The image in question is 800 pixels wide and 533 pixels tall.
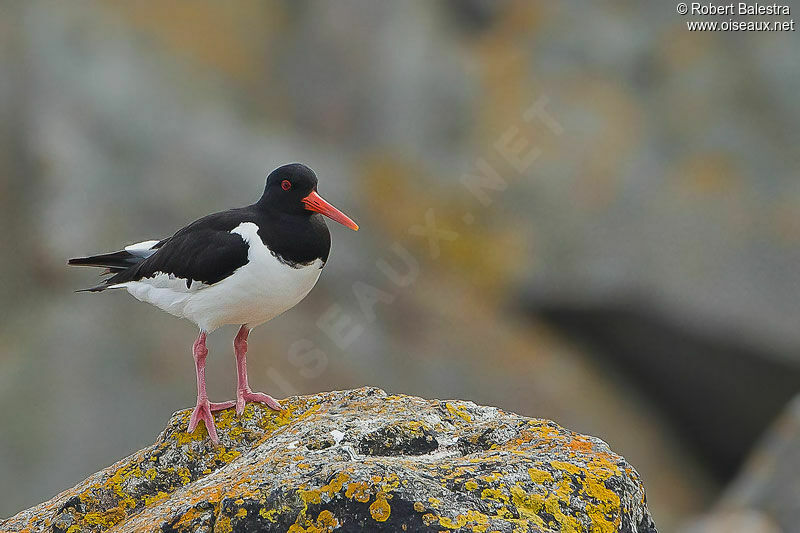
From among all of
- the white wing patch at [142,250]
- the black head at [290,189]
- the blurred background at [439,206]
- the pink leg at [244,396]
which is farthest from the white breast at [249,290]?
the blurred background at [439,206]

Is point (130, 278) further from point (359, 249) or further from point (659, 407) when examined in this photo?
point (659, 407)

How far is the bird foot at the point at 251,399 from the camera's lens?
20.2 ft

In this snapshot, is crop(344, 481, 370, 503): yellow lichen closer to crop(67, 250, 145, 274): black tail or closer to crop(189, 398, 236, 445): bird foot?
crop(189, 398, 236, 445): bird foot

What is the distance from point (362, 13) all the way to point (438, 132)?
2351 mm

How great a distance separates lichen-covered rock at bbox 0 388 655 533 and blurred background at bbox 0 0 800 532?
7.81 meters

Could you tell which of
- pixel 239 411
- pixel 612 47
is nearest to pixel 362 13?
pixel 612 47

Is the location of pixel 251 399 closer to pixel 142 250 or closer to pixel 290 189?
pixel 290 189

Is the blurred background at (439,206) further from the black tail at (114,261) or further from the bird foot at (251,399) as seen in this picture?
the bird foot at (251,399)

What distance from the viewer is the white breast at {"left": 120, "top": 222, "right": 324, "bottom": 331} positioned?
6.16 m

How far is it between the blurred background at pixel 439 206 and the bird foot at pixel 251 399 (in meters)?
7.29

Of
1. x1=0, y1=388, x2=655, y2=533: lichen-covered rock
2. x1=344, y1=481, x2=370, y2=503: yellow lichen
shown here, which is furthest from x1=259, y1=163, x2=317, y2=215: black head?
x1=344, y1=481, x2=370, y2=503: yellow lichen

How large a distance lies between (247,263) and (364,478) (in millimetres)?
2199

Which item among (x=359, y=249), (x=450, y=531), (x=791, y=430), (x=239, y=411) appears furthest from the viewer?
Answer: (x=359, y=249)

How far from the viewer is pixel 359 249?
14867 mm
